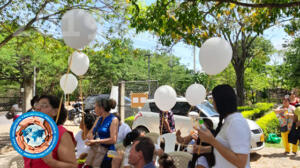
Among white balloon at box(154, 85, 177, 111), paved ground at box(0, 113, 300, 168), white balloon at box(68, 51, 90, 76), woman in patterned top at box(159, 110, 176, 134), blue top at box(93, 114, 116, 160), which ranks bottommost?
paved ground at box(0, 113, 300, 168)

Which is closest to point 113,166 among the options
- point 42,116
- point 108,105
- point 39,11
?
point 108,105

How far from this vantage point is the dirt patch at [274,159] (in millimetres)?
6230

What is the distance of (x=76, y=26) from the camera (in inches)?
90.9

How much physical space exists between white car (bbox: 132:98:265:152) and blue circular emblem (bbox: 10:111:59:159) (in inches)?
212

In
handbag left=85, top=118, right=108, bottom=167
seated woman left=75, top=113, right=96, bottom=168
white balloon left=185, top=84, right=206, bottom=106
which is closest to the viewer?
handbag left=85, top=118, right=108, bottom=167

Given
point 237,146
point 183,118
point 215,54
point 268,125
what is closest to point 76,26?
point 215,54

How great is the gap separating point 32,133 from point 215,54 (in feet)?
6.36

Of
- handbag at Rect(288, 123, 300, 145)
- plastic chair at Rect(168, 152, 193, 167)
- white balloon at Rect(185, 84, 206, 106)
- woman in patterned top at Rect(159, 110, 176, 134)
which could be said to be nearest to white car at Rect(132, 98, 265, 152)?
handbag at Rect(288, 123, 300, 145)

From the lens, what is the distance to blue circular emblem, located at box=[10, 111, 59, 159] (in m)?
1.85

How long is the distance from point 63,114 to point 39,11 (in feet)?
23.6

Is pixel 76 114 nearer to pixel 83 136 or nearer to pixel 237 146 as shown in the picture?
pixel 83 136

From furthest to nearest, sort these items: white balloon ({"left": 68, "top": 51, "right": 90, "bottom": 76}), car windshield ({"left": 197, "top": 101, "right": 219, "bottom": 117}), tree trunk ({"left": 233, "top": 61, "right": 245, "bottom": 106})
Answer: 1. tree trunk ({"left": 233, "top": 61, "right": 245, "bottom": 106})
2. car windshield ({"left": 197, "top": 101, "right": 219, "bottom": 117})
3. white balloon ({"left": 68, "top": 51, "right": 90, "bottom": 76})

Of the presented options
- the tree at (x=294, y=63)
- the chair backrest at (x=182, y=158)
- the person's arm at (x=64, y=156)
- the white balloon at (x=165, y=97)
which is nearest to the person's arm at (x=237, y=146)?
the person's arm at (x=64, y=156)

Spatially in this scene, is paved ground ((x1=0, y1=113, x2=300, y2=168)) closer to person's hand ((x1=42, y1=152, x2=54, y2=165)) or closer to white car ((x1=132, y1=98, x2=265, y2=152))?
white car ((x1=132, y1=98, x2=265, y2=152))
